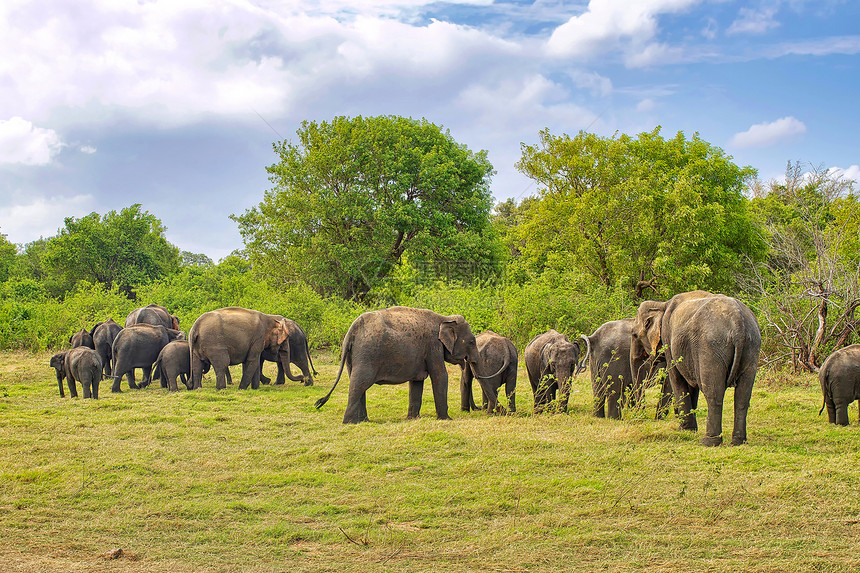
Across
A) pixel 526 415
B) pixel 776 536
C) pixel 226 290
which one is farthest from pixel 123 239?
pixel 776 536

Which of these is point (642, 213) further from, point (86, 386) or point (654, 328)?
point (86, 386)

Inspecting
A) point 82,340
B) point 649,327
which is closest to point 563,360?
→ point 649,327

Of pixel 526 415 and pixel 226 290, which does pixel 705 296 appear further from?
pixel 226 290

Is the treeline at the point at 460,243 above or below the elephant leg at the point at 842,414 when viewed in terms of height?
above

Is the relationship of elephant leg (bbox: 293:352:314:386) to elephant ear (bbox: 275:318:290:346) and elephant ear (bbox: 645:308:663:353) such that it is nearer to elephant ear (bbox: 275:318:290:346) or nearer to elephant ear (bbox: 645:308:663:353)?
elephant ear (bbox: 275:318:290:346)

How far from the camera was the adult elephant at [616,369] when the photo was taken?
11.7 metres

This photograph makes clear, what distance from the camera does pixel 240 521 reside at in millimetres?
6277

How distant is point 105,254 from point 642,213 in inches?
1230

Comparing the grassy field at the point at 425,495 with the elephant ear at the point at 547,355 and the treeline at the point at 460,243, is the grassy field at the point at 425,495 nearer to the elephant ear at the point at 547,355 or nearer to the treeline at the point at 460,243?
the elephant ear at the point at 547,355

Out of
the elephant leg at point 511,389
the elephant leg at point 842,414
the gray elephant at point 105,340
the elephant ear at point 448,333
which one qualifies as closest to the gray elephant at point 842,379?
the elephant leg at point 842,414

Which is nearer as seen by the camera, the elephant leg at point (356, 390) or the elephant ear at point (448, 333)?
the elephant leg at point (356, 390)

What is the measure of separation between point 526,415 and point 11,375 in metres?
13.7

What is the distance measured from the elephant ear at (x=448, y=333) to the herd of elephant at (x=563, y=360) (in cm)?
2

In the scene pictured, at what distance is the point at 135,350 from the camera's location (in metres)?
16.2
